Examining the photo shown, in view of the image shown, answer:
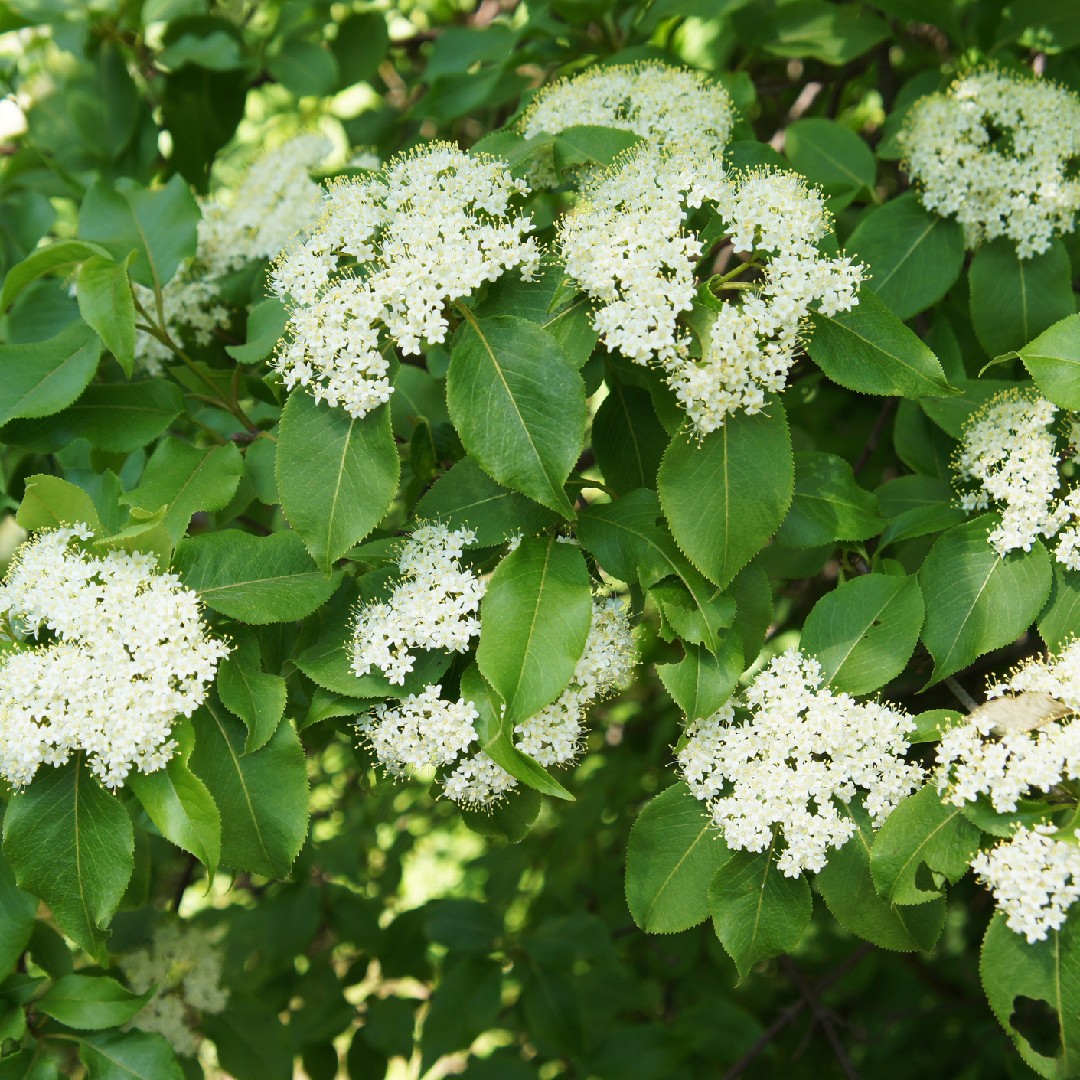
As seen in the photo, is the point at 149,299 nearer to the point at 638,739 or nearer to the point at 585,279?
the point at 585,279

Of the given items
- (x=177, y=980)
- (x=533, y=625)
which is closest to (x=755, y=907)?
(x=533, y=625)

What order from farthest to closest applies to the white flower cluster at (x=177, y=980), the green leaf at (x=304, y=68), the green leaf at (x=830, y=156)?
1. the green leaf at (x=304, y=68)
2. the white flower cluster at (x=177, y=980)
3. the green leaf at (x=830, y=156)

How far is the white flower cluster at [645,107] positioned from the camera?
254 centimetres

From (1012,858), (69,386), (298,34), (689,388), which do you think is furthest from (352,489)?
(298,34)

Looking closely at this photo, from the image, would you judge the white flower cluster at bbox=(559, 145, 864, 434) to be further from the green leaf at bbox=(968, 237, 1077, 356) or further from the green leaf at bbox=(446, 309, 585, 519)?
the green leaf at bbox=(968, 237, 1077, 356)

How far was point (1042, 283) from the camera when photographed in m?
2.58

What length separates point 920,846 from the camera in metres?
1.92

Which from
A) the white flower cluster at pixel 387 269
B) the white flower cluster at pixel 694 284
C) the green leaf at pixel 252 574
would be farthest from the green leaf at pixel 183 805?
the white flower cluster at pixel 694 284

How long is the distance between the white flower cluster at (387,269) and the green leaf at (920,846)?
1168mm

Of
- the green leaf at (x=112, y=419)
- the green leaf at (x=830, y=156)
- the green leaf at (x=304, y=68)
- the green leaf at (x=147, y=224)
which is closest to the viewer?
the green leaf at (x=112, y=419)

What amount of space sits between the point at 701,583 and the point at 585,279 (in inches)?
22.8

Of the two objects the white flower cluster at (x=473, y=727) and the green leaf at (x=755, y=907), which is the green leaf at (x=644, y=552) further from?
the green leaf at (x=755, y=907)

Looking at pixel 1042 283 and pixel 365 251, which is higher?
pixel 365 251

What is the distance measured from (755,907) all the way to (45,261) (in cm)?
194
